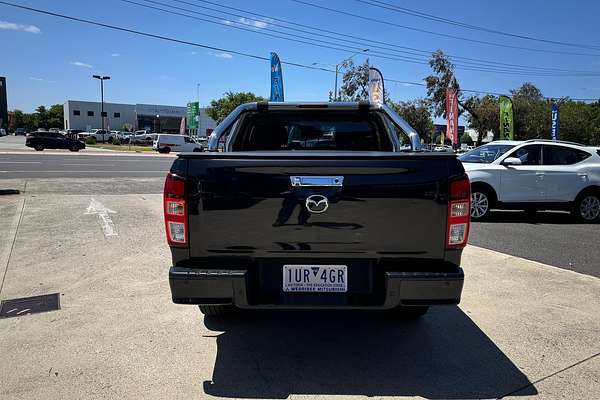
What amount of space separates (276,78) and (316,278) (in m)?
21.1

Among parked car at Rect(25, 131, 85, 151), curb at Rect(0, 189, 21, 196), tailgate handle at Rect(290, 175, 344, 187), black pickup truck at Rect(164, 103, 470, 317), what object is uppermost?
parked car at Rect(25, 131, 85, 151)

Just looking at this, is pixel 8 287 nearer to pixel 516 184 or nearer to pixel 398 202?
pixel 398 202

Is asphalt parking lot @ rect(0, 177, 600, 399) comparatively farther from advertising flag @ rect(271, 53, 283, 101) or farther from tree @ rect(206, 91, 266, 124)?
tree @ rect(206, 91, 266, 124)

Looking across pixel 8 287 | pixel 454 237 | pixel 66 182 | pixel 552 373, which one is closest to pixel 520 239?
pixel 552 373

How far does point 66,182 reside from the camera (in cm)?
1549

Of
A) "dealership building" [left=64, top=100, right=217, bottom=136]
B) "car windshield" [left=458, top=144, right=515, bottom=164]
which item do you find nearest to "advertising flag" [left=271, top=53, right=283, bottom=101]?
"car windshield" [left=458, top=144, right=515, bottom=164]

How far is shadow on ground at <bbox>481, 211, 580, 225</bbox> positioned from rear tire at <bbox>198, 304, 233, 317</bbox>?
294 inches

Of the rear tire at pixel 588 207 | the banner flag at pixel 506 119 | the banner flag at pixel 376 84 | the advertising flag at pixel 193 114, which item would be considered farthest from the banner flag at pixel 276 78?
the advertising flag at pixel 193 114

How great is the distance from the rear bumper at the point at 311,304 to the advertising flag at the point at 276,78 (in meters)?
20.8

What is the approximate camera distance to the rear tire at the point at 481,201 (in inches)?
388

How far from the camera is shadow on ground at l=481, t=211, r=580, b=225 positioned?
1018cm

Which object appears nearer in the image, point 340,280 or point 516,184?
point 340,280

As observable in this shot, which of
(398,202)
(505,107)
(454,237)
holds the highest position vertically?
(505,107)

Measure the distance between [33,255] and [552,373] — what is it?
6.22 m
